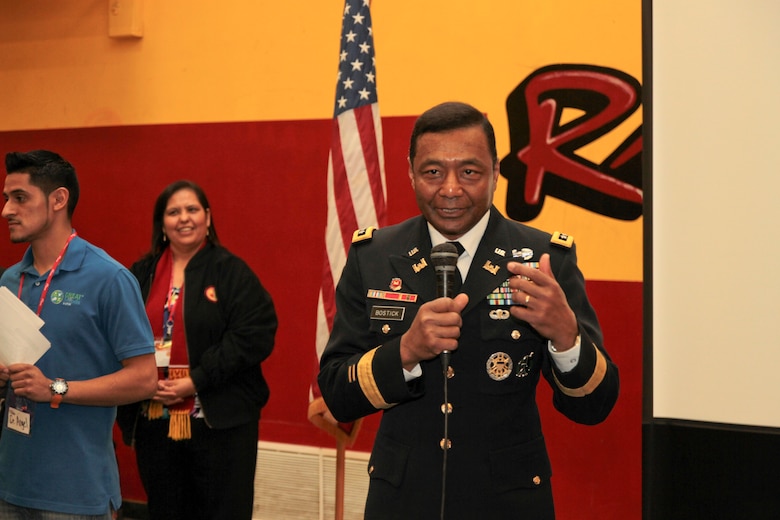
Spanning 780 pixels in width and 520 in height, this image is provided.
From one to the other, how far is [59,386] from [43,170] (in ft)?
2.17

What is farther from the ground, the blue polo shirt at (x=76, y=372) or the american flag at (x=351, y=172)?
the american flag at (x=351, y=172)

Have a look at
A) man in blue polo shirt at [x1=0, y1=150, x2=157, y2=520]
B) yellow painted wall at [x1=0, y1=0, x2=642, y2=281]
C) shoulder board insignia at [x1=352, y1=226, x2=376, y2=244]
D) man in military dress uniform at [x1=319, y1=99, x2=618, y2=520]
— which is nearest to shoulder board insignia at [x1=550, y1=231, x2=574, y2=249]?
man in military dress uniform at [x1=319, y1=99, x2=618, y2=520]

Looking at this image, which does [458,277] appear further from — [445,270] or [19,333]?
[19,333]

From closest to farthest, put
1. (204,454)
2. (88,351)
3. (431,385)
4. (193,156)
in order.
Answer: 1. (431,385)
2. (88,351)
3. (204,454)
4. (193,156)

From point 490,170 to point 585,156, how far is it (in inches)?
85.8

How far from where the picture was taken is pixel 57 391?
2.37 meters

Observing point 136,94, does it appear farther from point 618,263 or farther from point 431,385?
point 431,385

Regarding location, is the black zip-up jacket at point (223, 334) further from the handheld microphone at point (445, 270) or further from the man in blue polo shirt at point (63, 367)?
the handheld microphone at point (445, 270)

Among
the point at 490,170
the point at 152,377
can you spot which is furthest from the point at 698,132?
the point at 152,377

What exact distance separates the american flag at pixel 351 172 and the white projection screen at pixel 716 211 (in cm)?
120

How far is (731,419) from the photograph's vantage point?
349 centimetres

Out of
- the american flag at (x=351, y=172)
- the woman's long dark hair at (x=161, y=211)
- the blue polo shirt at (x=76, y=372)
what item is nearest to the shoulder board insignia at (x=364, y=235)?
the blue polo shirt at (x=76, y=372)

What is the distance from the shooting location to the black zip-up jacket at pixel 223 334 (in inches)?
137

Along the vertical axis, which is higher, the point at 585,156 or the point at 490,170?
the point at 585,156
